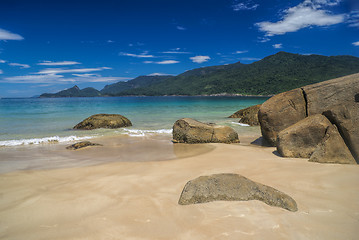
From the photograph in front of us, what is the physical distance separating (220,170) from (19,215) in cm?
383

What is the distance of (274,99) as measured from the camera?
27.0 feet

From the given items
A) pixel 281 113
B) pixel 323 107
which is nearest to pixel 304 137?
pixel 323 107

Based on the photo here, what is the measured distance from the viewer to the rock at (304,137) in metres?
5.97

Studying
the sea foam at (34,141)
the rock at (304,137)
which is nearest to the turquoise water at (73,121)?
the sea foam at (34,141)

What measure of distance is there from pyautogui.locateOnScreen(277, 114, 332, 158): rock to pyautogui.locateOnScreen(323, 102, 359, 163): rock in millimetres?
259

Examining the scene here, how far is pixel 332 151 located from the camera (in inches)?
Result: 212

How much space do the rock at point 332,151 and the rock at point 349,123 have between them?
0.23 meters

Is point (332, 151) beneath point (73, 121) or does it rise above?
beneath

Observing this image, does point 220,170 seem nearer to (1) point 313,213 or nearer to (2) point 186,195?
(2) point 186,195

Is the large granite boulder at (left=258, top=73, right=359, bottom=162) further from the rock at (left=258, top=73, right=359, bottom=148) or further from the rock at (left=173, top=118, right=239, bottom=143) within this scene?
the rock at (left=173, top=118, right=239, bottom=143)

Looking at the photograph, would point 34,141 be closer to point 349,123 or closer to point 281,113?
point 281,113

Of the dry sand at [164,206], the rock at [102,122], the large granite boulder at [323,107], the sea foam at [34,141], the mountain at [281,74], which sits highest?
the mountain at [281,74]

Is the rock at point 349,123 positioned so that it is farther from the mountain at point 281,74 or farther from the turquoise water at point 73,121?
the mountain at point 281,74

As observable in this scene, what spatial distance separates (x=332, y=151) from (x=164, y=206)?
4344mm
